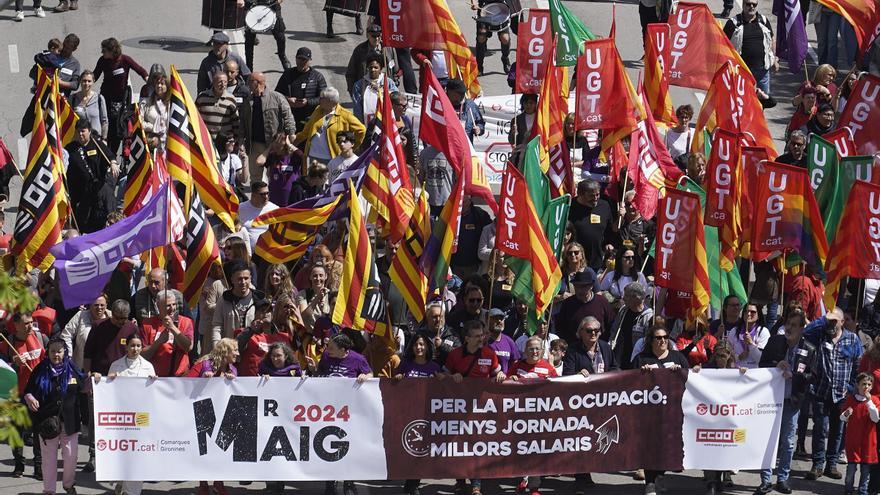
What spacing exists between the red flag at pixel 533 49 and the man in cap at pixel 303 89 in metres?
3.11

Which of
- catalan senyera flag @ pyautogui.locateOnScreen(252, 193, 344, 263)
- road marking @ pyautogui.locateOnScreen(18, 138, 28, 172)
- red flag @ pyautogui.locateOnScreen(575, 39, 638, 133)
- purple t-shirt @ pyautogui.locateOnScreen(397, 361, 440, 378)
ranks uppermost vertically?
red flag @ pyautogui.locateOnScreen(575, 39, 638, 133)

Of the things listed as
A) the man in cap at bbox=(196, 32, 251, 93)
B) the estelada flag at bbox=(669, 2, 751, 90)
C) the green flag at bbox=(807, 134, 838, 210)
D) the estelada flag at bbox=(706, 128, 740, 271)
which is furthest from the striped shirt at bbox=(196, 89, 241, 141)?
the green flag at bbox=(807, 134, 838, 210)

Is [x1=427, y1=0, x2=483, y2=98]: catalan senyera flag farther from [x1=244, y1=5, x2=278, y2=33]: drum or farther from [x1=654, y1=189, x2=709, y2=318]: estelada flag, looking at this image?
[x1=244, y1=5, x2=278, y2=33]: drum

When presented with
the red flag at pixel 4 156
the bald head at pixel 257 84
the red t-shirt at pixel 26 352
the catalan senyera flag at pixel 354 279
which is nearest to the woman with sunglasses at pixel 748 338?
the catalan senyera flag at pixel 354 279

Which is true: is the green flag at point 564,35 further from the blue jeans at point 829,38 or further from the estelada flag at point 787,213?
the blue jeans at point 829,38

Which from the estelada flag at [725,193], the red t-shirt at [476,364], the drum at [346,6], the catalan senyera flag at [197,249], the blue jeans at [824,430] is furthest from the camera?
the drum at [346,6]

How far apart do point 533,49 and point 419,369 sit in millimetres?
6170

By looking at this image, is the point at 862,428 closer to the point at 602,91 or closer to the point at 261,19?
the point at 602,91

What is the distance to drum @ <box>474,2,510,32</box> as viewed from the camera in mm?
30172

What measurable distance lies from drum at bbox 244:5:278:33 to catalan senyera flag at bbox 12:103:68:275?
29.7 feet

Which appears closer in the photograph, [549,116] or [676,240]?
[676,240]

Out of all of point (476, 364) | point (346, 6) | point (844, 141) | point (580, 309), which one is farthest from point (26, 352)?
point (346, 6)

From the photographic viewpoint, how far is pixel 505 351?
19.4m

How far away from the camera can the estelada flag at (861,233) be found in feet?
64.7
